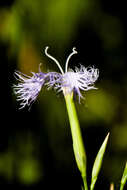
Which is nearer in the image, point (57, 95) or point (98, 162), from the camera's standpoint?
point (98, 162)

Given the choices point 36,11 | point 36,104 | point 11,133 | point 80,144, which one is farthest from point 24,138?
point 80,144

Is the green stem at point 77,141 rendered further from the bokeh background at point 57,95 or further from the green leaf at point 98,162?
the bokeh background at point 57,95

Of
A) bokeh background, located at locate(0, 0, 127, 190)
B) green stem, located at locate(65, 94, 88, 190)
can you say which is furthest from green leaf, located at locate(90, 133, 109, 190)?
bokeh background, located at locate(0, 0, 127, 190)

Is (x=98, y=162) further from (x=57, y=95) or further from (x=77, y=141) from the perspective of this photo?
(x=57, y=95)

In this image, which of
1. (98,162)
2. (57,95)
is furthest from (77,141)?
(57,95)

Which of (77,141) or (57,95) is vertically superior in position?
(57,95)

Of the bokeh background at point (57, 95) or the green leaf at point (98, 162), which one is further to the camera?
the bokeh background at point (57, 95)

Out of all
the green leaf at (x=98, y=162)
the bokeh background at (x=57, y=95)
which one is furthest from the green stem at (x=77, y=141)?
the bokeh background at (x=57, y=95)

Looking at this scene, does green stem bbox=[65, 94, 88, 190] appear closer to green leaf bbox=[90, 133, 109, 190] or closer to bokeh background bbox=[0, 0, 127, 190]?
green leaf bbox=[90, 133, 109, 190]

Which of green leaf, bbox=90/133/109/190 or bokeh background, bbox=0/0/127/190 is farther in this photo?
bokeh background, bbox=0/0/127/190
